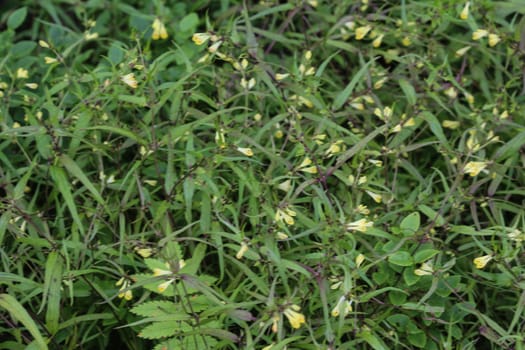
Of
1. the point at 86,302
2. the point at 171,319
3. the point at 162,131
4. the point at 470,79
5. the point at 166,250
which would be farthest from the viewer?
the point at 470,79

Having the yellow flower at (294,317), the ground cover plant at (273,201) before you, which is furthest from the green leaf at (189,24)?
the yellow flower at (294,317)

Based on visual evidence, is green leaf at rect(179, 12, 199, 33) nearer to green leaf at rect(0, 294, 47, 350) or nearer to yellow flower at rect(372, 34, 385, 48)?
yellow flower at rect(372, 34, 385, 48)

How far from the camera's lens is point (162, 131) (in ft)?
8.82

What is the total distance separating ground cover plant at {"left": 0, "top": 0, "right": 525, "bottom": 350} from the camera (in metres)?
2.16

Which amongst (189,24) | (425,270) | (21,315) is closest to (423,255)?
(425,270)

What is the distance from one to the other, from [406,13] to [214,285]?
1.52m

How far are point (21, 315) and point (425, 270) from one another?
1.17 metres

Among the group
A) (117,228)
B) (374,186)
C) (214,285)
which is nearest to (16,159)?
(117,228)

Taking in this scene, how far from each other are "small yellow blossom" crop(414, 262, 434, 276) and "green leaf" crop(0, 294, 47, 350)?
110 centimetres

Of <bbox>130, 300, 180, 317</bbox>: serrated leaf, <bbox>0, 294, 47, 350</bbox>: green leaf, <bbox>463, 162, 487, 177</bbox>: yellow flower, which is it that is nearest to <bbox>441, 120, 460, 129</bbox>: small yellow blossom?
<bbox>463, 162, 487, 177</bbox>: yellow flower

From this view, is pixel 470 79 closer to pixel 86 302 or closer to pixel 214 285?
pixel 214 285

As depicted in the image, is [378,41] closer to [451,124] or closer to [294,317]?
[451,124]

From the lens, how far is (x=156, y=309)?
2135mm

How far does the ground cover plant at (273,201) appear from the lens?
85.0 inches
